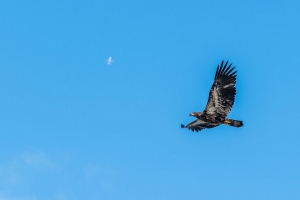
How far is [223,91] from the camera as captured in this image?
5994 centimetres

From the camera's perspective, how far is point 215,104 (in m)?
60.5

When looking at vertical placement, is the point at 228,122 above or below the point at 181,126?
below

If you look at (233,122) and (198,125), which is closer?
(233,122)

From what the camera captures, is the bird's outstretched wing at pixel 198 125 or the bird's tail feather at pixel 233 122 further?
the bird's outstretched wing at pixel 198 125

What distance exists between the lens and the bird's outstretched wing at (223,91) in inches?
2350

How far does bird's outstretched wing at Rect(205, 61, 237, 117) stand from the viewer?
59.7 metres

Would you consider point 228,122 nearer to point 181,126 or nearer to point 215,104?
point 215,104

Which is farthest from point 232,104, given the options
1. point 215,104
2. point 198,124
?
point 198,124

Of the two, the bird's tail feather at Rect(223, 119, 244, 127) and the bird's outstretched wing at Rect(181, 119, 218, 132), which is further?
the bird's outstretched wing at Rect(181, 119, 218, 132)

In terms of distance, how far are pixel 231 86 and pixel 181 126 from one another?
898 cm

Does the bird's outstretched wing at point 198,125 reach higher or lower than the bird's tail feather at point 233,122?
higher

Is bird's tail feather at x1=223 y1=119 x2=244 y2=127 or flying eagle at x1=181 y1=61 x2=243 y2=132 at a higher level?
flying eagle at x1=181 y1=61 x2=243 y2=132

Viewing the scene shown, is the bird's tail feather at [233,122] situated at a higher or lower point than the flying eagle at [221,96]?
lower

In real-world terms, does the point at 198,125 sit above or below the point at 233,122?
above
